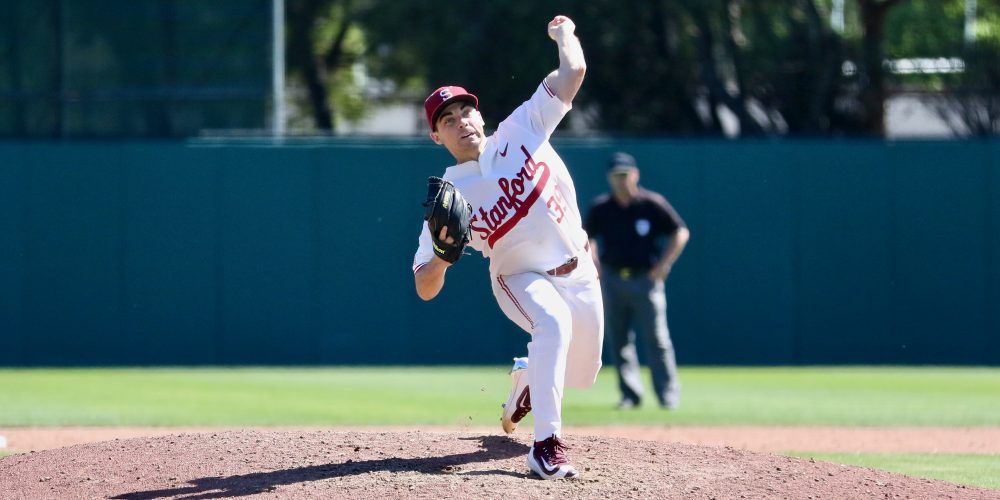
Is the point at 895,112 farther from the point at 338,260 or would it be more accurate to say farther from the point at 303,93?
the point at 303,93

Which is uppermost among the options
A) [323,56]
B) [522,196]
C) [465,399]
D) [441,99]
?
[323,56]

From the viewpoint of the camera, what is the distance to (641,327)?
1136 cm

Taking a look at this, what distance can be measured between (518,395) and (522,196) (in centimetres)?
104

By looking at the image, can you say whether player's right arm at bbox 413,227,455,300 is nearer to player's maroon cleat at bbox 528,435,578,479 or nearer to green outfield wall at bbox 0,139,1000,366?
player's maroon cleat at bbox 528,435,578,479

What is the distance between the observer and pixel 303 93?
27.2 metres

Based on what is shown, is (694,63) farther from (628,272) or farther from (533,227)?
(533,227)

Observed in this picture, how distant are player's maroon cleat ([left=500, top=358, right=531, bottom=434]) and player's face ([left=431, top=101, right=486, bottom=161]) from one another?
1.02 meters

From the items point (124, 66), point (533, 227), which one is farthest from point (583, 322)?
point (124, 66)

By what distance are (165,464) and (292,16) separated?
20640mm

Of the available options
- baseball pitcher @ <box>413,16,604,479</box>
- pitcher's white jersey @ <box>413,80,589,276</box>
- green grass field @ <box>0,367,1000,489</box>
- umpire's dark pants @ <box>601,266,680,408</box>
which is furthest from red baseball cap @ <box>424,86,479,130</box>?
umpire's dark pants @ <box>601,266,680,408</box>

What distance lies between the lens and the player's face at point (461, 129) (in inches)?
250

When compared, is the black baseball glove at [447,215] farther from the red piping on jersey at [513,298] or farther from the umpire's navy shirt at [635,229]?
the umpire's navy shirt at [635,229]

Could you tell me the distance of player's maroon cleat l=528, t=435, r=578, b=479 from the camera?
6016 mm

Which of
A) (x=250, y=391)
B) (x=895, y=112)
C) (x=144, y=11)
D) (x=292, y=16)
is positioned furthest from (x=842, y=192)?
(x=292, y=16)
